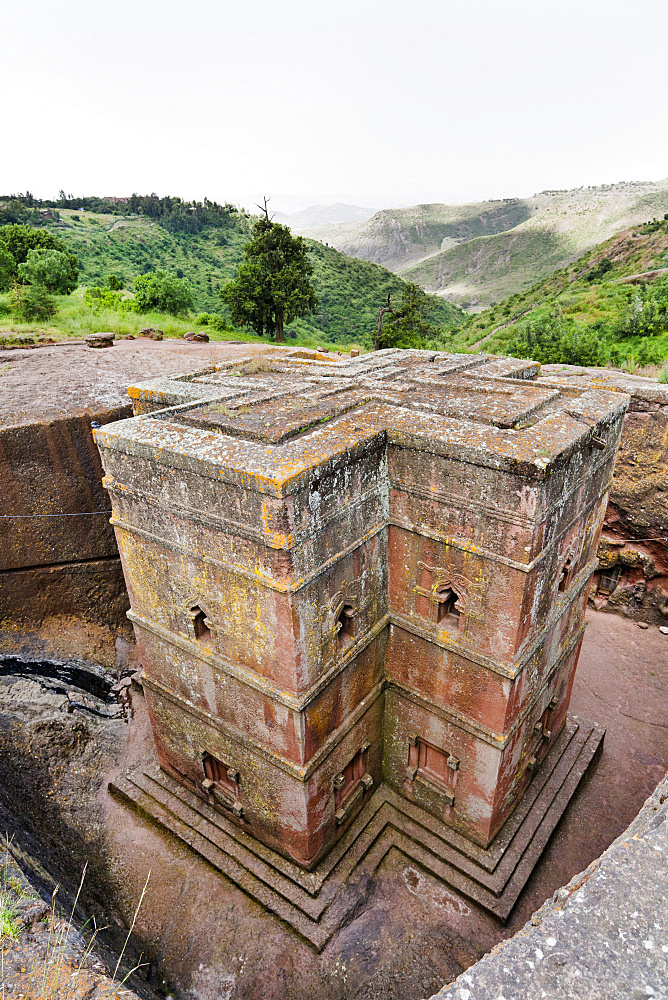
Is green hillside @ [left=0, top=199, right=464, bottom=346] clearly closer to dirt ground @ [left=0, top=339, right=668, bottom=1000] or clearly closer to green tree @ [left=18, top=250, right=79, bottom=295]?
green tree @ [left=18, top=250, right=79, bottom=295]

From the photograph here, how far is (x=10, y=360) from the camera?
13.7 meters

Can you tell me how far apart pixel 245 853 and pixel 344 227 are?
172 m

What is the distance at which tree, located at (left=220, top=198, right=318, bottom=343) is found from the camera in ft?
72.0

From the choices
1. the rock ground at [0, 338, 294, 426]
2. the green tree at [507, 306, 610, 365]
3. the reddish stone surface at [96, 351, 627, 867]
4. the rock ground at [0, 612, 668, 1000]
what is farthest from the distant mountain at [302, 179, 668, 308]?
the rock ground at [0, 612, 668, 1000]

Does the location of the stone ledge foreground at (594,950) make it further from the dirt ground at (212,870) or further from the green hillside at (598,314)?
the green hillside at (598,314)

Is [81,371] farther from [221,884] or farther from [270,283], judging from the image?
[270,283]

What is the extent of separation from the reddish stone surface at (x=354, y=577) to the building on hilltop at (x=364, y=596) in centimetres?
3

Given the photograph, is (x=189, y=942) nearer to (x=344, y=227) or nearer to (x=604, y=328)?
(x=604, y=328)

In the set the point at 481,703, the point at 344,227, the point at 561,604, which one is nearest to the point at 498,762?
the point at 481,703

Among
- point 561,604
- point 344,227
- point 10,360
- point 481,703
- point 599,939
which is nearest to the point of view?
point 599,939

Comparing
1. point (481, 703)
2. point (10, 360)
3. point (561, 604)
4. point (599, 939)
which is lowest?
point (481, 703)

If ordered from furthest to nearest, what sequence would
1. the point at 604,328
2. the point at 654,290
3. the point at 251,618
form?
1. the point at 654,290
2. the point at 604,328
3. the point at 251,618

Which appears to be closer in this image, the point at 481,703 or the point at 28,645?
the point at 481,703

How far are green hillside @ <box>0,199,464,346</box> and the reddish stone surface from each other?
→ 29.4 metres
